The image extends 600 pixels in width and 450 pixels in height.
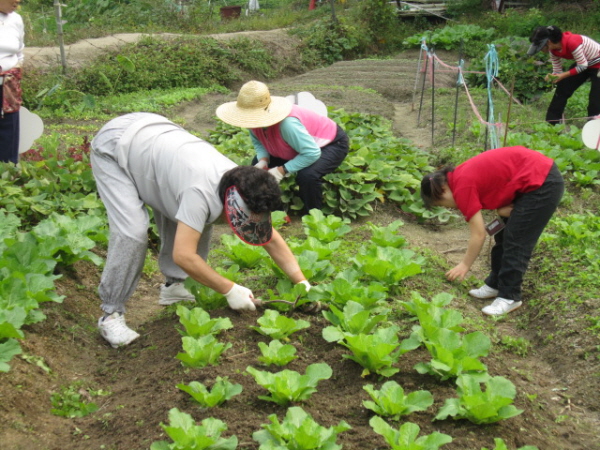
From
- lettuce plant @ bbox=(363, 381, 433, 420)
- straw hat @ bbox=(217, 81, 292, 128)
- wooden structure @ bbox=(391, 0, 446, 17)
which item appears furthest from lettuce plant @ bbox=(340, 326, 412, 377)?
wooden structure @ bbox=(391, 0, 446, 17)

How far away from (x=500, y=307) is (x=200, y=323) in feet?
6.97

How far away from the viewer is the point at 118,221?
3.48m

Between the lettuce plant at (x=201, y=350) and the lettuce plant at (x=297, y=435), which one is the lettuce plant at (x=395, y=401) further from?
the lettuce plant at (x=201, y=350)

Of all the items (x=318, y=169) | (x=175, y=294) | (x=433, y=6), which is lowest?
(x=433, y=6)

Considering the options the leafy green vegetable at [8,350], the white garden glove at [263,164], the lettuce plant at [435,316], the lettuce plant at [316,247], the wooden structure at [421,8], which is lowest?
the wooden structure at [421,8]

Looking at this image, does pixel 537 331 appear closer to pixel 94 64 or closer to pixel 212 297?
pixel 212 297

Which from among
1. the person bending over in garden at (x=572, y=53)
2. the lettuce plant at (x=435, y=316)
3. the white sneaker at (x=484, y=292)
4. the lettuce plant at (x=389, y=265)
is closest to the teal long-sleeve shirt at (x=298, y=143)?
the lettuce plant at (x=389, y=265)

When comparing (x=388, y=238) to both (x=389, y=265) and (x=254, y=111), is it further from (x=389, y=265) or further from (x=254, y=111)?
(x=254, y=111)

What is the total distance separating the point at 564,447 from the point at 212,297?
193cm

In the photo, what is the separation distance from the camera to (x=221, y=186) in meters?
3.09

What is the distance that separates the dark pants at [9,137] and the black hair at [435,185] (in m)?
3.46

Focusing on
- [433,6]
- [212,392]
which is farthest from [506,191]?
[433,6]

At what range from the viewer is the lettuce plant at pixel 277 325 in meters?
3.35

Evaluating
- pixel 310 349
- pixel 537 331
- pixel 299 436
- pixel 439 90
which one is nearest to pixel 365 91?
pixel 439 90
